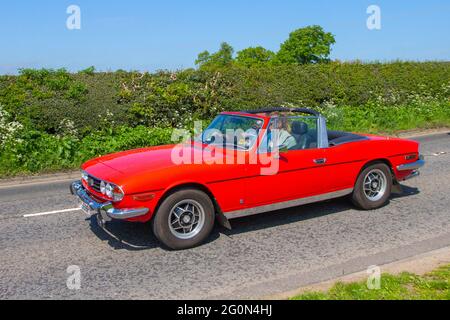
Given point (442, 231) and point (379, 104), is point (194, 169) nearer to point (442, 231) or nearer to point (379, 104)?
point (442, 231)

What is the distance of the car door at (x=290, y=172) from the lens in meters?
6.07

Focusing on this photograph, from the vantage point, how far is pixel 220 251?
5.68 meters

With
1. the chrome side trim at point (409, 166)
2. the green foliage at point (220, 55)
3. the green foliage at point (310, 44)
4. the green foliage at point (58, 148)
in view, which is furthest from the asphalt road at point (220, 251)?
the green foliage at point (220, 55)

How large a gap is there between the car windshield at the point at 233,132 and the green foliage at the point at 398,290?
2412 millimetres

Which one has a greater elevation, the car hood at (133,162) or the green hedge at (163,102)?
the green hedge at (163,102)

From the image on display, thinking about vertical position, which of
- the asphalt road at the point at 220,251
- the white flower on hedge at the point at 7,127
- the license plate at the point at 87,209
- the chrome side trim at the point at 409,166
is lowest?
the asphalt road at the point at 220,251

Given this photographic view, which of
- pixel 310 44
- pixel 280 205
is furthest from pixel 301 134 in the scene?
pixel 310 44

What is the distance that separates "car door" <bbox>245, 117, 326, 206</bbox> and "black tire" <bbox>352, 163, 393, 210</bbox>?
2.61 ft

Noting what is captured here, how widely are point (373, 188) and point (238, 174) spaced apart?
2.57m

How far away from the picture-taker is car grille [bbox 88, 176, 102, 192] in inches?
227

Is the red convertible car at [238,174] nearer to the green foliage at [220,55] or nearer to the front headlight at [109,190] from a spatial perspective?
the front headlight at [109,190]
